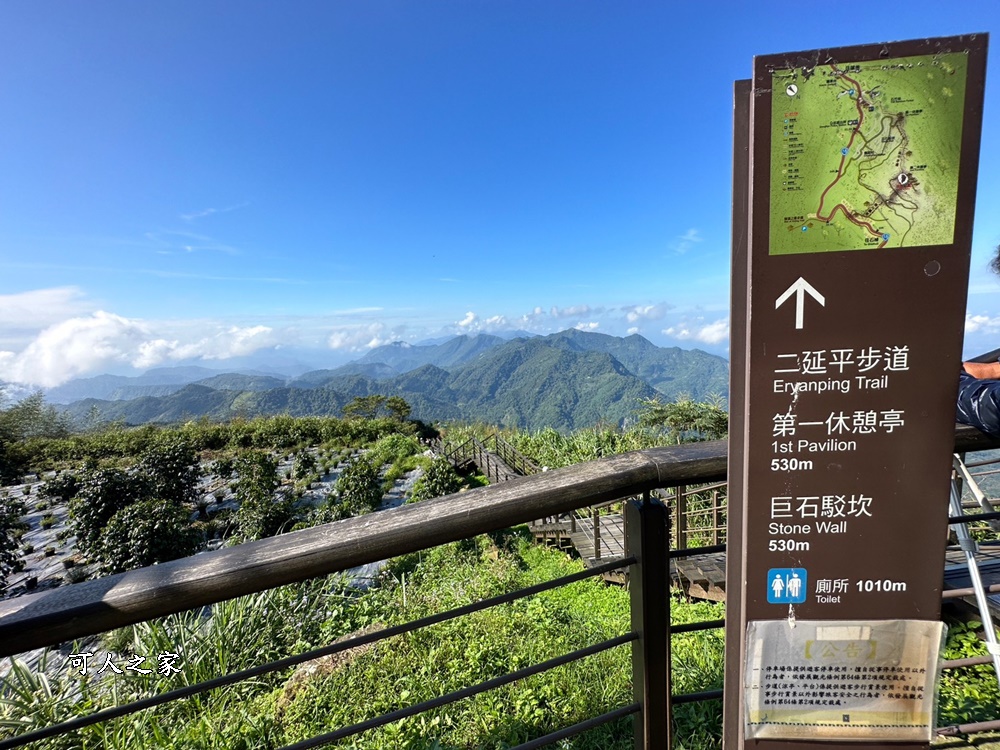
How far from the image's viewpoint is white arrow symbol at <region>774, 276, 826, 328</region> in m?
0.70

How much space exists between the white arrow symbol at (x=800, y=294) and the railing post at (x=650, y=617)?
1.37ft

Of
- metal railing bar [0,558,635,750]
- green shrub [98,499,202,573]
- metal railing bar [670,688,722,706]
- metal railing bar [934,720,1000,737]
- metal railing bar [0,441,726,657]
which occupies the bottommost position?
green shrub [98,499,202,573]

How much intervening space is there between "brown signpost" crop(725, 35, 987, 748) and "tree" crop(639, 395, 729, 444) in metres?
12.4

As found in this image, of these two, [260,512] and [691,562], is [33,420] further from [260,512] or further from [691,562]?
[691,562]

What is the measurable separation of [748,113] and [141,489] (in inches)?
396

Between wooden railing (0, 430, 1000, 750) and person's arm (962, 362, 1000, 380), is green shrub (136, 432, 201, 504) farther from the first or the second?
person's arm (962, 362, 1000, 380)

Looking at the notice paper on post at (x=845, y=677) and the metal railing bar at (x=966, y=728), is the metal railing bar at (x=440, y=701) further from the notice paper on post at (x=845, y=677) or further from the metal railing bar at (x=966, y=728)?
the metal railing bar at (x=966, y=728)

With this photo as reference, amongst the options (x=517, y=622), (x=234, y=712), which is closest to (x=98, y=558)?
(x=234, y=712)

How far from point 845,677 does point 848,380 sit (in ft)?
1.74

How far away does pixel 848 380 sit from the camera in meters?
0.71

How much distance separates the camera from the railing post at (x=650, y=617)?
88cm

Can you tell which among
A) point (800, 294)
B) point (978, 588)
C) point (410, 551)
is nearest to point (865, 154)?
point (800, 294)

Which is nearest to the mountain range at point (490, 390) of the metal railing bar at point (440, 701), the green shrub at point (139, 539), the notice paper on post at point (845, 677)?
the green shrub at point (139, 539)

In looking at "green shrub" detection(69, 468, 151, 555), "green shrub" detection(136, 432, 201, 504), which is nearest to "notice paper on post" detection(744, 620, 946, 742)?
"green shrub" detection(69, 468, 151, 555)
